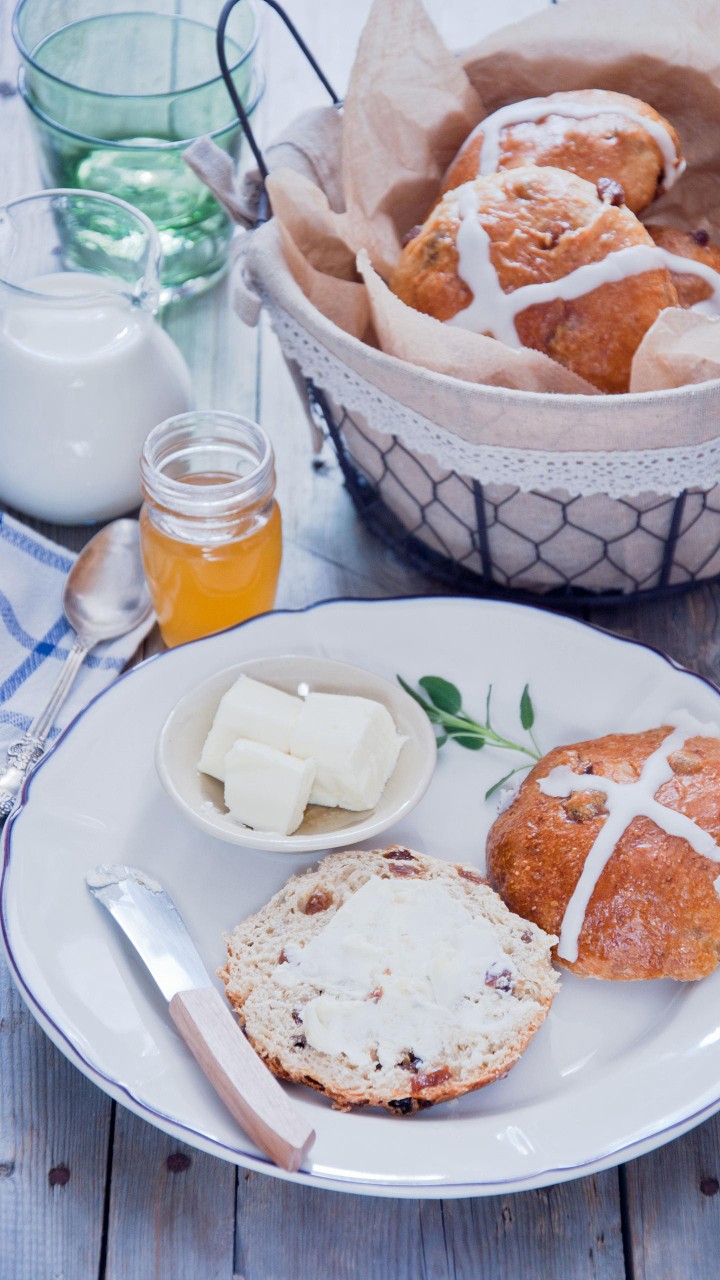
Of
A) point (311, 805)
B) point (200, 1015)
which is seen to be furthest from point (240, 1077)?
point (311, 805)

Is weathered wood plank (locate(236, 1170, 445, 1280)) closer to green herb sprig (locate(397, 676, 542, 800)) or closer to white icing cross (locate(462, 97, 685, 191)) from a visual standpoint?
green herb sprig (locate(397, 676, 542, 800))

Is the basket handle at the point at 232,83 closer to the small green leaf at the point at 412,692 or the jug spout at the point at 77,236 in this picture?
the jug spout at the point at 77,236

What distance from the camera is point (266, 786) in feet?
4.09

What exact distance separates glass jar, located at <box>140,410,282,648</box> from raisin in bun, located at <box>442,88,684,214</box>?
428 mm

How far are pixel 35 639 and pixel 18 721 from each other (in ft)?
0.43

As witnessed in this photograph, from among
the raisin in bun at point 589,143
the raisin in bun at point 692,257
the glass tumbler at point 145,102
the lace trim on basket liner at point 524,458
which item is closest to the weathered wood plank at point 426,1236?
the lace trim on basket liner at point 524,458

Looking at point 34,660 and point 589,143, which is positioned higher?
point 589,143

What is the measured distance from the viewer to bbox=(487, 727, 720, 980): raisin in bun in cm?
115

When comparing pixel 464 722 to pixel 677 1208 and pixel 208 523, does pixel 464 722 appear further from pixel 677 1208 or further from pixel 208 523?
pixel 677 1208

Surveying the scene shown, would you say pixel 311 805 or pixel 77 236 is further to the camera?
pixel 77 236

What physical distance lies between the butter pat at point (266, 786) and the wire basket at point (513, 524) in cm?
38

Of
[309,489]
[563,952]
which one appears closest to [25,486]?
[309,489]

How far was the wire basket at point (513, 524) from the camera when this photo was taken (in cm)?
140

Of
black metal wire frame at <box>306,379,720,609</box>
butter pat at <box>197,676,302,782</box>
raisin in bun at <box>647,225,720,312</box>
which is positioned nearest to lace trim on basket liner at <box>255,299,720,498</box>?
black metal wire frame at <box>306,379,720,609</box>
